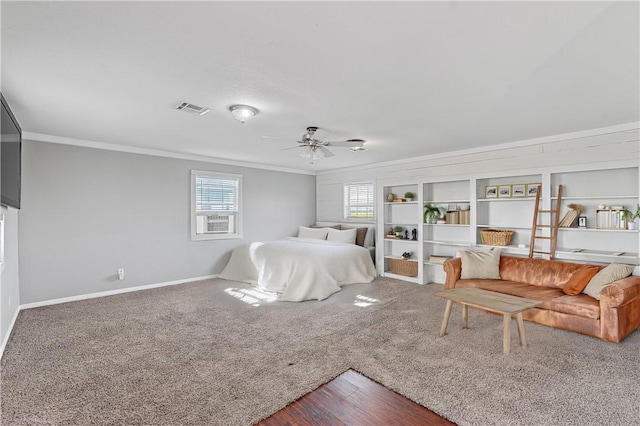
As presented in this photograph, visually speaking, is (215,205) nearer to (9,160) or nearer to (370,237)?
(370,237)

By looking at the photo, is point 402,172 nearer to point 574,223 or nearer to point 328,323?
point 574,223

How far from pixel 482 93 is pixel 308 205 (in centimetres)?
547

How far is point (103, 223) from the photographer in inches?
195

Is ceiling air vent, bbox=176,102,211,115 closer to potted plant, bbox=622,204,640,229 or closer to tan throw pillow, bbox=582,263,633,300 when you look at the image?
tan throw pillow, bbox=582,263,633,300

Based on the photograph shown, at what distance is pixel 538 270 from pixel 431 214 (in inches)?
74.4

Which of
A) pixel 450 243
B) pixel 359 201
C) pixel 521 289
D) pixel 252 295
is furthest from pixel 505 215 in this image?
pixel 252 295

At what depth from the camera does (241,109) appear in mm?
3174

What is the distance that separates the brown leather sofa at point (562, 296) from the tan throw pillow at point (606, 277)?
0.07 meters

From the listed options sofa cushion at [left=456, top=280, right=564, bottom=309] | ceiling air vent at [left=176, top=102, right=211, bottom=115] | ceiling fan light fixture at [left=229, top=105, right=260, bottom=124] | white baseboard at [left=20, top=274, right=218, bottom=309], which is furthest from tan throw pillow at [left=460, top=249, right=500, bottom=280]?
white baseboard at [left=20, top=274, right=218, bottom=309]

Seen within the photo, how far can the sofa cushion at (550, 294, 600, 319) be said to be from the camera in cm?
326

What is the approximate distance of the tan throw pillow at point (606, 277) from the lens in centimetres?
346

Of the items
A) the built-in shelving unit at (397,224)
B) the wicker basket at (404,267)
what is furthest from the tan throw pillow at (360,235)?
the wicker basket at (404,267)

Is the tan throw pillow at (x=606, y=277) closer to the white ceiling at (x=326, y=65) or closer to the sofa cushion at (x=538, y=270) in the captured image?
the sofa cushion at (x=538, y=270)

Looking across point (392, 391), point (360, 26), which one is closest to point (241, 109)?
point (360, 26)
